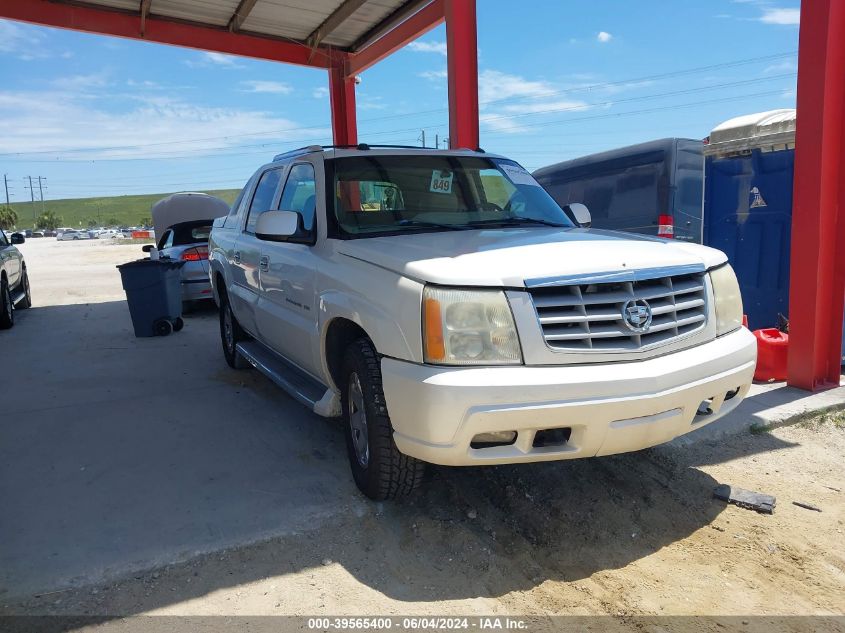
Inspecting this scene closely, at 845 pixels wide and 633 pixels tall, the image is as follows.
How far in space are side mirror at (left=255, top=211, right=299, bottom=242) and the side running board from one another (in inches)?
37.8

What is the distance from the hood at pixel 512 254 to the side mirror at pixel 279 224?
39 cm

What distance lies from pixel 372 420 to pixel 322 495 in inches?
28.2

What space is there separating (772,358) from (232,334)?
16.0ft

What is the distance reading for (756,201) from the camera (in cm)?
659

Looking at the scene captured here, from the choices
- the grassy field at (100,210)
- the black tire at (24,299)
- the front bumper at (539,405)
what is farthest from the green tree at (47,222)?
the front bumper at (539,405)

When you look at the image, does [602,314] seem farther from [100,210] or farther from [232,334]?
[100,210]

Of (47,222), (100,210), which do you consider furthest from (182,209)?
(100,210)

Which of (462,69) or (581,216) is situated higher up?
(462,69)

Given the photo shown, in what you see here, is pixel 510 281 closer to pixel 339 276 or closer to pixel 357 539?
pixel 339 276

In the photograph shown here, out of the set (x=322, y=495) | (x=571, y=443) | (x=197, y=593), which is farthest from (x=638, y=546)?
(x=197, y=593)

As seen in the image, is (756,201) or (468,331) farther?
(756,201)

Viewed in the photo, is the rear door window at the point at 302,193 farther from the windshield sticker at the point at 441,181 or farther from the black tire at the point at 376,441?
the black tire at the point at 376,441

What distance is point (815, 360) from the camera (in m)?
5.11

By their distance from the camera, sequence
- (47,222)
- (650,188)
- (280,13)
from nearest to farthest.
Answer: (650,188)
(280,13)
(47,222)
